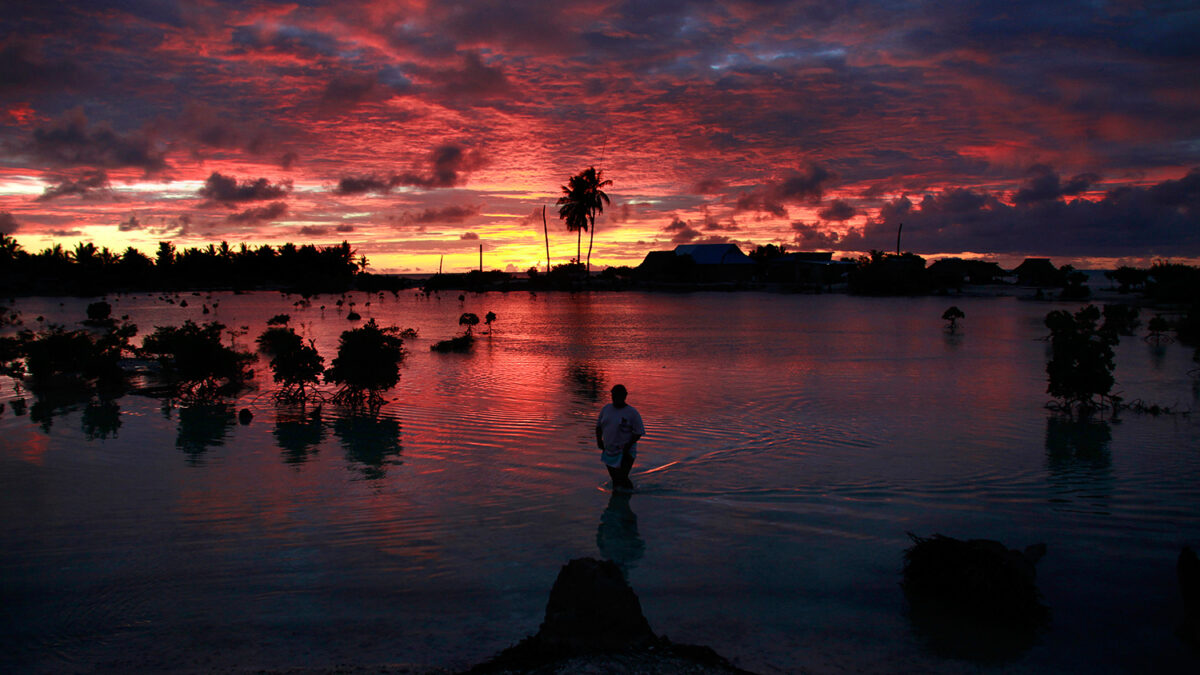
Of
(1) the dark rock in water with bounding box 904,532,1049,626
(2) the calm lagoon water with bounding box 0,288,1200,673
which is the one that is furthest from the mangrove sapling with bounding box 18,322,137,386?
(1) the dark rock in water with bounding box 904,532,1049,626

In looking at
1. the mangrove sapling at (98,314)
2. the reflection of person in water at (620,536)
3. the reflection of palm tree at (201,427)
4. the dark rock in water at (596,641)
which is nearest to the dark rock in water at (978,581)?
the dark rock in water at (596,641)

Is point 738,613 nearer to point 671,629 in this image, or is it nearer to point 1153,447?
point 671,629

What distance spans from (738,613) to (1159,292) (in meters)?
67.3

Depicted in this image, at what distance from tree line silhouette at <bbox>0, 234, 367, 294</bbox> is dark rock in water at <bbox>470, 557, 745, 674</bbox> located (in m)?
95.1

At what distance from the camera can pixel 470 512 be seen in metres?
8.67

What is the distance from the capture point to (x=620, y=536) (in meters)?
7.87

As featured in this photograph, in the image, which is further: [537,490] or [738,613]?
[537,490]

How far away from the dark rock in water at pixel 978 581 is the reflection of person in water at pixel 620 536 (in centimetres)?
268

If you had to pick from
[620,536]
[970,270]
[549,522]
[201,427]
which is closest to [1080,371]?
[620,536]

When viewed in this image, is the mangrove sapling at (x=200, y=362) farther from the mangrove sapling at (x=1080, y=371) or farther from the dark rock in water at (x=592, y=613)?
the mangrove sapling at (x=1080, y=371)

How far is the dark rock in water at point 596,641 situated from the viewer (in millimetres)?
4566

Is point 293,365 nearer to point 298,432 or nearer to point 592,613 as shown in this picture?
point 298,432

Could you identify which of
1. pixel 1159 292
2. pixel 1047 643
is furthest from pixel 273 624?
pixel 1159 292

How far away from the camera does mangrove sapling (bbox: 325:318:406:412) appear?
49.9 ft
